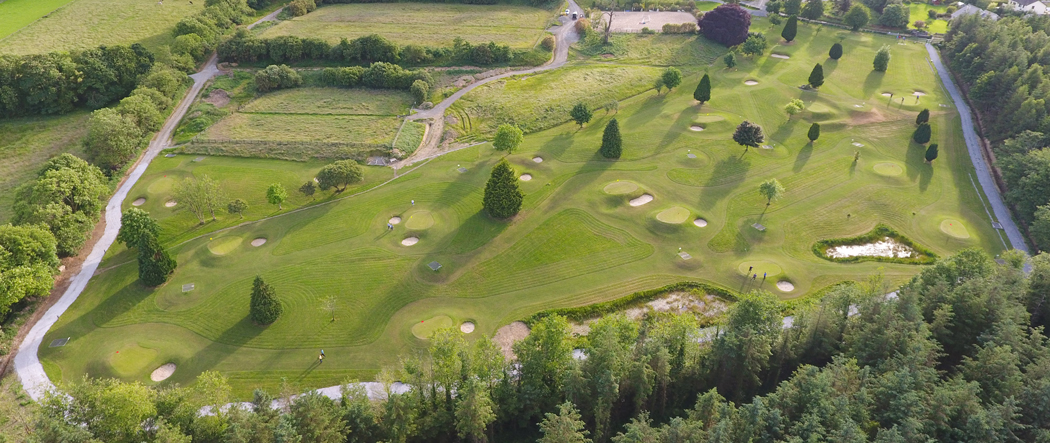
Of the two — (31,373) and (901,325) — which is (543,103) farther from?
(31,373)

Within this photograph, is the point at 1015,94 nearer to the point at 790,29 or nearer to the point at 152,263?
the point at 790,29

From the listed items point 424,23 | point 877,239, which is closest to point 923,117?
point 877,239

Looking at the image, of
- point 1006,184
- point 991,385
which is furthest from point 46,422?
point 1006,184

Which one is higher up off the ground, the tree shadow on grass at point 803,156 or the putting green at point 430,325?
the tree shadow on grass at point 803,156

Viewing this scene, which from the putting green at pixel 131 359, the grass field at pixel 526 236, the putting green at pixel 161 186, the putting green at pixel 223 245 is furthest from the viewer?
the putting green at pixel 161 186

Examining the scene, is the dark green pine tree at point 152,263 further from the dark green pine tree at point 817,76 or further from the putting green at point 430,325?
the dark green pine tree at point 817,76

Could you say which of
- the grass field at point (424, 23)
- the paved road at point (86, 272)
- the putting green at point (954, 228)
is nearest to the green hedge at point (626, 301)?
the putting green at point (954, 228)
